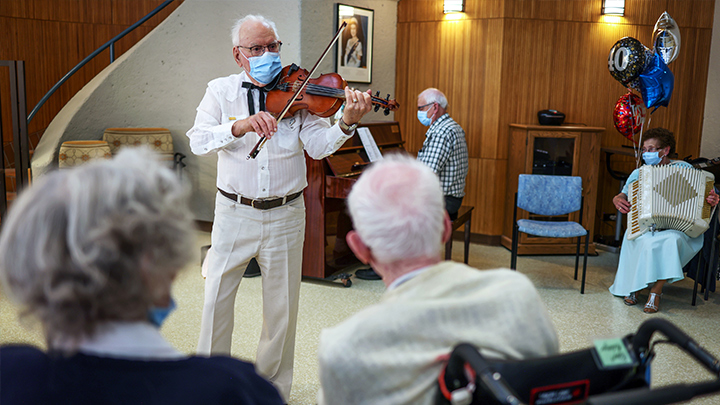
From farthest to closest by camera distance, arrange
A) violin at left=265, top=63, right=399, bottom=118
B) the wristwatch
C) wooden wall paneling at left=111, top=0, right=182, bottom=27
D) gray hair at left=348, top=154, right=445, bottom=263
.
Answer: wooden wall paneling at left=111, top=0, right=182, bottom=27, violin at left=265, top=63, right=399, bottom=118, the wristwatch, gray hair at left=348, top=154, right=445, bottom=263

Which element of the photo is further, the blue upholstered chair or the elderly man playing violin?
the blue upholstered chair

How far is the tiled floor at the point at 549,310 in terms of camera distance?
2.95 metres

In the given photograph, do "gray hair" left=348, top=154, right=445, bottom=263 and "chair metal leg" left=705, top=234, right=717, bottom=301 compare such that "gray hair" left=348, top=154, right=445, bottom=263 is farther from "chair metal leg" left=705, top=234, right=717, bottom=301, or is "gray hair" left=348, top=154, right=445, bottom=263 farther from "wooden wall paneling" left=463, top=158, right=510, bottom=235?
"wooden wall paneling" left=463, top=158, right=510, bottom=235

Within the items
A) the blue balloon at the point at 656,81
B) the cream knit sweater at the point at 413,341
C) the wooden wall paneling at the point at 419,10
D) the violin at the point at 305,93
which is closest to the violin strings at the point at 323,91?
the violin at the point at 305,93

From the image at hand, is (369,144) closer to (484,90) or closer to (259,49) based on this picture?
(484,90)

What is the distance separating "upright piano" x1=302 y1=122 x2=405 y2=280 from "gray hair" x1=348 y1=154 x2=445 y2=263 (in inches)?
110

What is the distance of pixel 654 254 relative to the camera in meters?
3.80

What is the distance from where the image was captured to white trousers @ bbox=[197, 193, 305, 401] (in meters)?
2.29

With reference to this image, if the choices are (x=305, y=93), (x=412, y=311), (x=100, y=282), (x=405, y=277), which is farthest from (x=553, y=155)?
(x=100, y=282)

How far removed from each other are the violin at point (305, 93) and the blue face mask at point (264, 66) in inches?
2.8

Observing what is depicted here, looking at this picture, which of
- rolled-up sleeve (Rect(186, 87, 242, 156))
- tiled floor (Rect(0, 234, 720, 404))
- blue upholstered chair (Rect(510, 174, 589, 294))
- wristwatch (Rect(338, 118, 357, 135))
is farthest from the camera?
blue upholstered chair (Rect(510, 174, 589, 294))

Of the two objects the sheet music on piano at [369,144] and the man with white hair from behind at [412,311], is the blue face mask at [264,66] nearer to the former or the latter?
the man with white hair from behind at [412,311]

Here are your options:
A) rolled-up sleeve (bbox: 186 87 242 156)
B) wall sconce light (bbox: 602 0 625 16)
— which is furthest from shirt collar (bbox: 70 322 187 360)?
wall sconce light (bbox: 602 0 625 16)

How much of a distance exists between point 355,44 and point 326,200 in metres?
1.59
